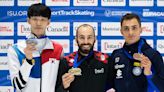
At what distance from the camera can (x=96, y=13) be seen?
12.3 feet

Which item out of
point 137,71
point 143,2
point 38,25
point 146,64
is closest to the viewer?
point 146,64

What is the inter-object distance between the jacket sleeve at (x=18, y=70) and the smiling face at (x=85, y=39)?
1.45ft

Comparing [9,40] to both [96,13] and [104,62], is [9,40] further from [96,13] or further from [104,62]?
[104,62]

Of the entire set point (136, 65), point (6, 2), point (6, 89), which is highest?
point (6, 2)

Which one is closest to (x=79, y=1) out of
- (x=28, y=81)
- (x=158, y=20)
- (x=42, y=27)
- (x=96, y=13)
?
(x=96, y=13)

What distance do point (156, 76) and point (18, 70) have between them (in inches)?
40.9

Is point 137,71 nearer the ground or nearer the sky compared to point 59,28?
nearer the ground

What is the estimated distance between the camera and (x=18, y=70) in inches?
100

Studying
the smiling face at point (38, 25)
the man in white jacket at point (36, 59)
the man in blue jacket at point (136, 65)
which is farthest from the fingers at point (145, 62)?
the smiling face at point (38, 25)

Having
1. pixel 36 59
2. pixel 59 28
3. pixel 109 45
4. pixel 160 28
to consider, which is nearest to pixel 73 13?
pixel 59 28

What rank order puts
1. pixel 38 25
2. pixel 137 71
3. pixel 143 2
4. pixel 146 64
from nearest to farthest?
pixel 146 64 → pixel 137 71 → pixel 38 25 → pixel 143 2

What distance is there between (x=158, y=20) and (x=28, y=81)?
179 centimetres

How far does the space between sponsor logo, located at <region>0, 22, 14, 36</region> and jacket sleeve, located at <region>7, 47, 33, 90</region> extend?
1200 millimetres

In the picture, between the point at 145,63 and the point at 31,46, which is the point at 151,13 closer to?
the point at 145,63
